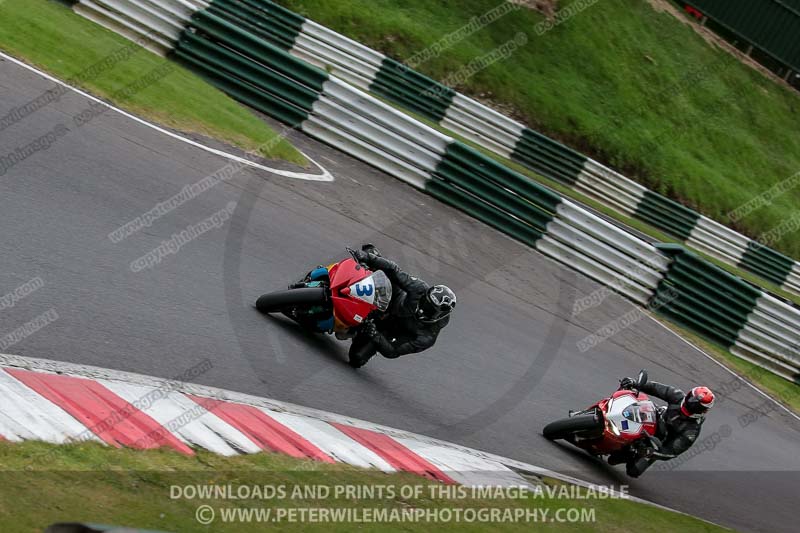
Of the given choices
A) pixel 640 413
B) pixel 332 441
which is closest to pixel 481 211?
pixel 640 413

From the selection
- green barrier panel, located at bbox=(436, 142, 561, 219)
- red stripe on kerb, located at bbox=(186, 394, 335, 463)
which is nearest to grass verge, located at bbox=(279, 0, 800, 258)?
green barrier panel, located at bbox=(436, 142, 561, 219)

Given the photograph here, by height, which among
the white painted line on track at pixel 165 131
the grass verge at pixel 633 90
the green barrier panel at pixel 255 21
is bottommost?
the white painted line on track at pixel 165 131

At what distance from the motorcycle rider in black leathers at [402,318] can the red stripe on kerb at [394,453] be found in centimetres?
116

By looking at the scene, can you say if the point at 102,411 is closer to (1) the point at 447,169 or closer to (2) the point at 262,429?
(2) the point at 262,429

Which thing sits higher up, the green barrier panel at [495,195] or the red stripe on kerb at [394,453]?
the green barrier panel at [495,195]

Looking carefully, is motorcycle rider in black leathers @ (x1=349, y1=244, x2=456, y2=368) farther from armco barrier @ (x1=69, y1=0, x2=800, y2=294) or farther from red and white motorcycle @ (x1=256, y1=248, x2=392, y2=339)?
armco barrier @ (x1=69, y1=0, x2=800, y2=294)

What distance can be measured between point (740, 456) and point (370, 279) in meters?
6.31

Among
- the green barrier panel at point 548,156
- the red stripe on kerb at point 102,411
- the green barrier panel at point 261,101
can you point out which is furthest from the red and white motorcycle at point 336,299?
the green barrier panel at point 548,156

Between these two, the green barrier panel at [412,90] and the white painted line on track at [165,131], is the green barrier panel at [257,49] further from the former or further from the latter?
the green barrier panel at [412,90]

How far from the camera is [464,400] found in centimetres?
995

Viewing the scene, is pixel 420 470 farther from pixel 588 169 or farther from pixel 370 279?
pixel 588 169

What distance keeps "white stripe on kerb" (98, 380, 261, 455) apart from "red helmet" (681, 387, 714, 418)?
5.07 meters

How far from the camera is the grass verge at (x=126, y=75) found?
12.4 meters

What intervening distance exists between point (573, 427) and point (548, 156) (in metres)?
12.3
